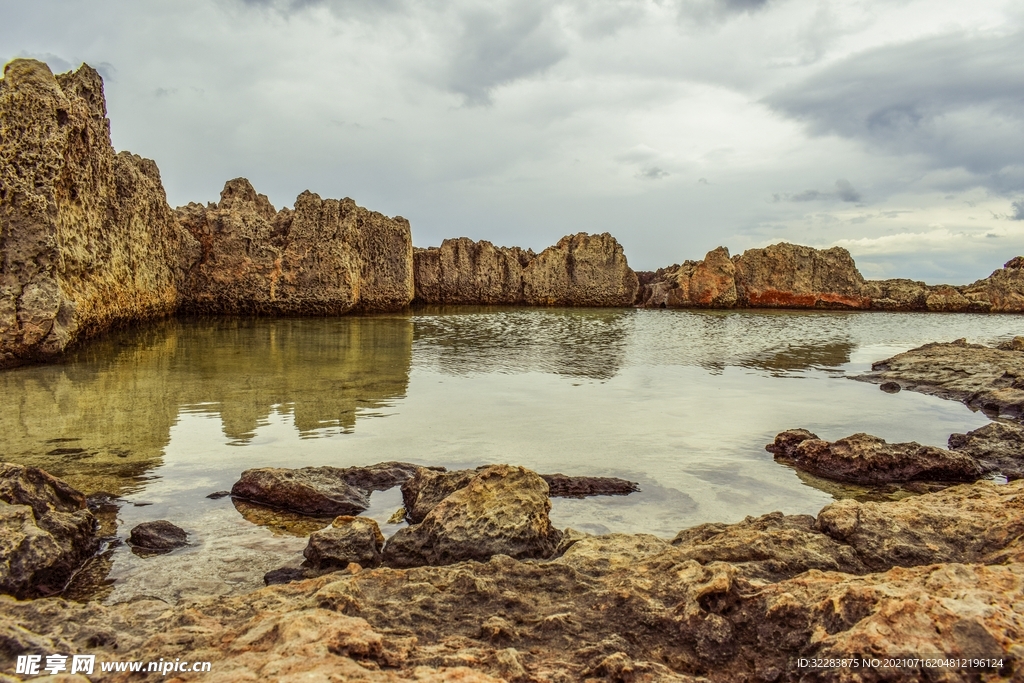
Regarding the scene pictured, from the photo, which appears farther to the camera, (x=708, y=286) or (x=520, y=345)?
(x=708, y=286)

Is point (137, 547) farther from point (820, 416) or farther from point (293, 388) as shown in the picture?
point (820, 416)

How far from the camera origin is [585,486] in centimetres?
396

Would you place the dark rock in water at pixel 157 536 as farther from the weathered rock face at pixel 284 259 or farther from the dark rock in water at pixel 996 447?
the weathered rock face at pixel 284 259

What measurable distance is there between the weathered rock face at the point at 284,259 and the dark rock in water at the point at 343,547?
50.7 feet

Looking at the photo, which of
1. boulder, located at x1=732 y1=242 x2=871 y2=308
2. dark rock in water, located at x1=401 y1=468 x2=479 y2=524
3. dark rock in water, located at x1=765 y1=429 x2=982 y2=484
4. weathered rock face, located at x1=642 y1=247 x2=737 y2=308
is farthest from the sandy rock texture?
boulder, located at x1=732 y1=242 x2=871 y2=308

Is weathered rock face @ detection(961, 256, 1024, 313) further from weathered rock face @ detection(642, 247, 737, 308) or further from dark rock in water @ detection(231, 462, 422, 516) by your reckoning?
dark rock in water @ detection(231, 462, 422, 516)

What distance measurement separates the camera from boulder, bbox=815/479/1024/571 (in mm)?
2596

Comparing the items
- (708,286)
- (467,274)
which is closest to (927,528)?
(467,274)

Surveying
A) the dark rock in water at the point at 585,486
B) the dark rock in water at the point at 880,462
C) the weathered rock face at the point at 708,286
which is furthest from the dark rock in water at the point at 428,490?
the weathered rock face at the point at 708,286

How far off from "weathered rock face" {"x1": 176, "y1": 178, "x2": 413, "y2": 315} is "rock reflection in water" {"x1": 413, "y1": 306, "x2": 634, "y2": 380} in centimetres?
255

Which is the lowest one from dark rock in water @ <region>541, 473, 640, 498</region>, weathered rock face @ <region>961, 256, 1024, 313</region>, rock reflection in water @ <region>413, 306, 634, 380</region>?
dark rock in water @ <region>541, 473, 640, 498</region>

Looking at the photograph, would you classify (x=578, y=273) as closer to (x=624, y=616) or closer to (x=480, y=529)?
(x=480, y=529)

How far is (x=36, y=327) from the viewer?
24.4ft

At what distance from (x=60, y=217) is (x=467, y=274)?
19631mm
